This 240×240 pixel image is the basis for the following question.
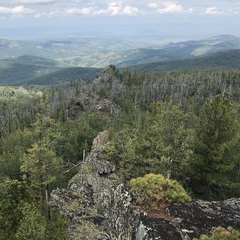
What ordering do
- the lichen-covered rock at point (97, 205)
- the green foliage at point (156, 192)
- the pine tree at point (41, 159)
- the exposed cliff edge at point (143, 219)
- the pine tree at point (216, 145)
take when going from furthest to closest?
the pine tree at point (216, 145)
the pine tree at point (41, 159)
the green foliage at point (156, 192)
the lichen-covered rock at point (97, 205)
the exposed cliff edge at point (143, 219)

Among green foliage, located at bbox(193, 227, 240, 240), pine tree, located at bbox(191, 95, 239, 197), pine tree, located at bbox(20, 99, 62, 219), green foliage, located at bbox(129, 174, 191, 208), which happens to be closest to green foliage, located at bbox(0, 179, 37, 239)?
pine tree, located at bbox(20, 99, 62, 219)

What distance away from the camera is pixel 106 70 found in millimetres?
167250

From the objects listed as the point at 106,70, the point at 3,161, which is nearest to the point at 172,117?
the point at 3,161

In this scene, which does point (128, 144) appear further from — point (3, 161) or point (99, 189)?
point (3, 161)

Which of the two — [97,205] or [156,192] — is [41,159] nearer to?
[97,205]

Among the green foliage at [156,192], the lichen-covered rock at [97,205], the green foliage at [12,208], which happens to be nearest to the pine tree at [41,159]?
the lichen-covered rock at [97,205]

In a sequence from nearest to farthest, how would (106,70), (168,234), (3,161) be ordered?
(168,234)
(3,161)
(106,70)

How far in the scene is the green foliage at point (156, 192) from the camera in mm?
17906

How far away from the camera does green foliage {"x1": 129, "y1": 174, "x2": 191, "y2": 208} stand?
58.7 ft

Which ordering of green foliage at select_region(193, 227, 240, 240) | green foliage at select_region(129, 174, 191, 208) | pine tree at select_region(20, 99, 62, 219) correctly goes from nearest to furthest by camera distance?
green foliage at select_region(193, 227, 240, 240) → green foliage at select_region(129, 174, 191, 208) → pine tree at select_region(20, 99, 62, 219)

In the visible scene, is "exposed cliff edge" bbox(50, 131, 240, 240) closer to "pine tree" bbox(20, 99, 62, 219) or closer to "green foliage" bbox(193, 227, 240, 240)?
"green foliage" bbox(193, 227, 240, 240)

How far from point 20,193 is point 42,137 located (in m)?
8.97

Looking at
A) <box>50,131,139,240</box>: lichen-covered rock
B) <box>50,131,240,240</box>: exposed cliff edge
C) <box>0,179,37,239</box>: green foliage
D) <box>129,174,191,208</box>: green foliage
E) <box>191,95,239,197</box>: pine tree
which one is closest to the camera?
<box>50,131,240,240</box>: exposed cliff edge

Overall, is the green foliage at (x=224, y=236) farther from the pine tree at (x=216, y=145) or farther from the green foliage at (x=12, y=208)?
A: the pine tree at (x=216, y=145)
